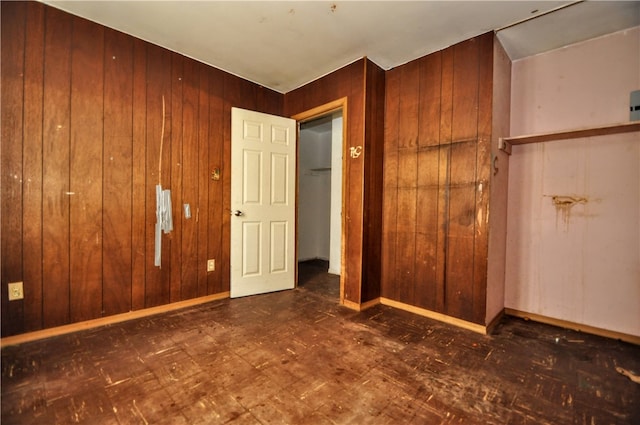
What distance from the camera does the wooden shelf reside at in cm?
209

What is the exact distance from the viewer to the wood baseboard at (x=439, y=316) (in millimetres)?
2350

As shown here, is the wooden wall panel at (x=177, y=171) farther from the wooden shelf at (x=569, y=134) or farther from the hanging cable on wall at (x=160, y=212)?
the wooden shelf at (x=569, y=134)

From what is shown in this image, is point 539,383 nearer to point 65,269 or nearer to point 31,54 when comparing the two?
point 65,269

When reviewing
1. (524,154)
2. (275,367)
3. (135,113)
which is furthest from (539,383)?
(135,113)

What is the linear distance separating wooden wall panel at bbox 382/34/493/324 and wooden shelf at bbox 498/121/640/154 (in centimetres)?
36

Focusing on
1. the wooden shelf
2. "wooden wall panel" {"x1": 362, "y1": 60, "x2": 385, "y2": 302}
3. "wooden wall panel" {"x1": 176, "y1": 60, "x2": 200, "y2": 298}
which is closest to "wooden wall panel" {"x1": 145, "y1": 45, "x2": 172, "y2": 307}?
"wooden wall panel" {"x1": 176, "y1": 60, "x2": 200, "y2": 298}

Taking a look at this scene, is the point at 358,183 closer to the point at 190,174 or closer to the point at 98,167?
the point at 190,174

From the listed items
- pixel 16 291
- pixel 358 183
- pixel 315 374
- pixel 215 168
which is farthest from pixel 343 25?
pixel 16 291

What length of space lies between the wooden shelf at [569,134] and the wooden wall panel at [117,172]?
322cm

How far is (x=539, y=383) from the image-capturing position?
5.44 feet

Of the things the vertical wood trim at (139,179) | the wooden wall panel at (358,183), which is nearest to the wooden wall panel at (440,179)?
the wooden wall panel at (358,183)

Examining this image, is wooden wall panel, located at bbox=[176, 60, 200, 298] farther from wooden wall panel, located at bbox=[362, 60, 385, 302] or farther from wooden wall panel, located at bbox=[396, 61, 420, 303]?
wooden wall panel, located at bbox=[396, 61, 420, 303]

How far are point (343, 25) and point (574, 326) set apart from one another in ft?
10.4

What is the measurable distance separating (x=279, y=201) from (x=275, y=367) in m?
1.93
